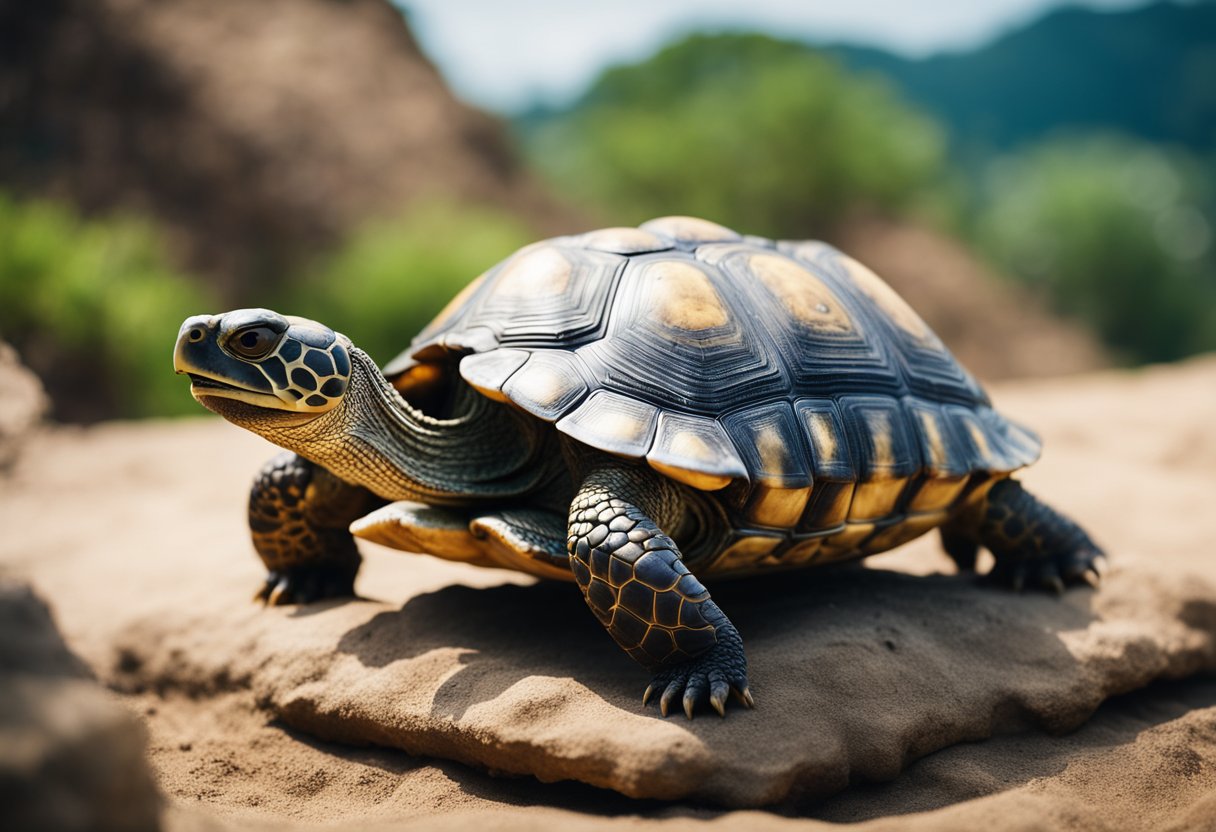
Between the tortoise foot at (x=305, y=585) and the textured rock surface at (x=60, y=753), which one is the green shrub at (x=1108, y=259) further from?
the textured rock surface at (x=60, y=753)

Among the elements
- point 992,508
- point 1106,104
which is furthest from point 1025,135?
point 992,508

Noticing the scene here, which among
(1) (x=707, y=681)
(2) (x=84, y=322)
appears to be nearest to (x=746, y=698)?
(1) (x=707, y=681)

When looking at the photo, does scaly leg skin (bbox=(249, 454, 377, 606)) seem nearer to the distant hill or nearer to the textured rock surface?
the textured rock surface

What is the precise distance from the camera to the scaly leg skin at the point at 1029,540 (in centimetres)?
409

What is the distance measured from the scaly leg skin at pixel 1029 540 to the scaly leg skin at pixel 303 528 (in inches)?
107

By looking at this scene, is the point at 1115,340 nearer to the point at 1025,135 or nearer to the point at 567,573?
the point at 567,573

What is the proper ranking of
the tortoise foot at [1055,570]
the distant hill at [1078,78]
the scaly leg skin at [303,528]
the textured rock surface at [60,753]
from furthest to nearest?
1. the distant hill at [1078,78]
2. the tortoise foot at [1055,570]
3. the scaly leg skin at [303,528]
4. the textured rock surface at [60,753]

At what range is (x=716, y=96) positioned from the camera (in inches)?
1009

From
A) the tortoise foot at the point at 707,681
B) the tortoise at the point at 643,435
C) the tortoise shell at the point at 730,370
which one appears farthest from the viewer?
the tortoise shell at the point at 730,370

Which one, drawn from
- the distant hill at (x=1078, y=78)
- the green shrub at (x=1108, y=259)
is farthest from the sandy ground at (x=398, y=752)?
the distant hill at (x=1078, y=78)

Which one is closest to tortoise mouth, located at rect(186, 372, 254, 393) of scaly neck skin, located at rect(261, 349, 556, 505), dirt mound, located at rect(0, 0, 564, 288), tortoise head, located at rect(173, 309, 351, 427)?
tortoise head, located at rect(173, 309, 351, 427)

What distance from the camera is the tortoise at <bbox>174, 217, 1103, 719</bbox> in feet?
9.75

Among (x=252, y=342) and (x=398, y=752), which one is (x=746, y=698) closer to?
(x=398, y=752)

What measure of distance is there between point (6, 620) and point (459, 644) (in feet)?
5.29
